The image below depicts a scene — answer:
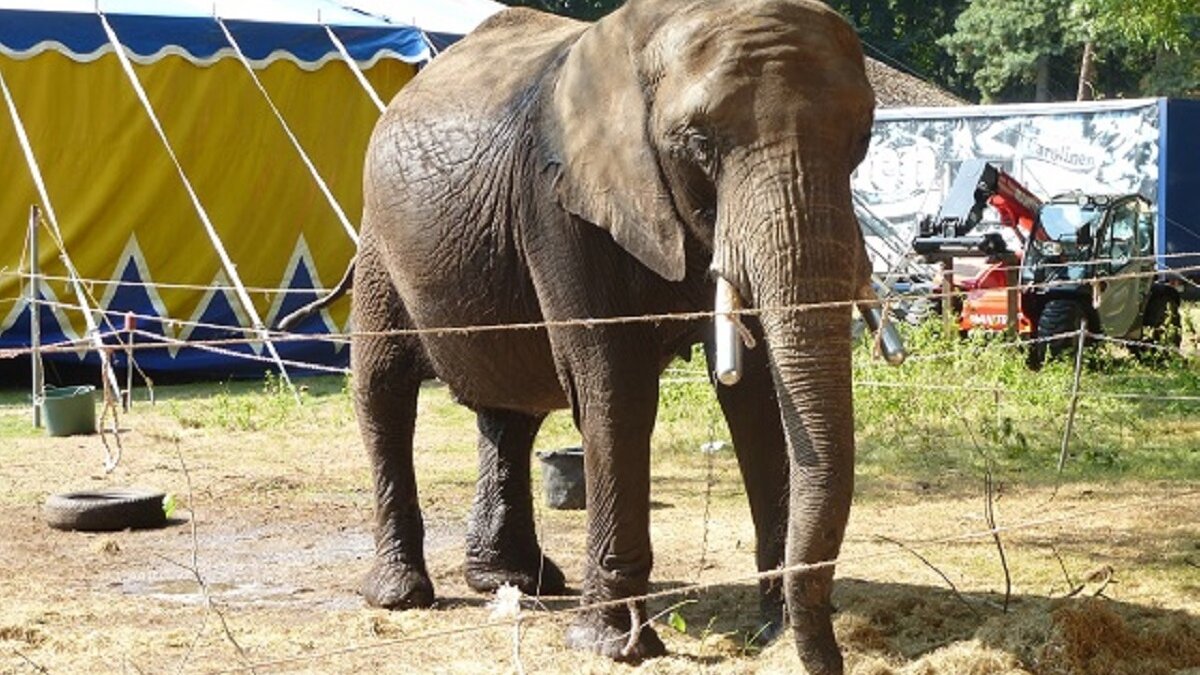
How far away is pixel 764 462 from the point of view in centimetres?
820

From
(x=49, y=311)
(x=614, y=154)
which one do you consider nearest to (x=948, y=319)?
(x=49, y=311)

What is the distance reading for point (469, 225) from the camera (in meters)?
8.58

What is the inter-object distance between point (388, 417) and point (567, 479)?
2.56 m

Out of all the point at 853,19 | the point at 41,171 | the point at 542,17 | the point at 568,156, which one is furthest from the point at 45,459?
the point at 853,19

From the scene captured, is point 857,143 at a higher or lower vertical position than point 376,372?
higher

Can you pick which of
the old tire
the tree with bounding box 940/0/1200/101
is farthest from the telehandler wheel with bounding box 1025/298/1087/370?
the tree with bounding box 940/0/1200/101

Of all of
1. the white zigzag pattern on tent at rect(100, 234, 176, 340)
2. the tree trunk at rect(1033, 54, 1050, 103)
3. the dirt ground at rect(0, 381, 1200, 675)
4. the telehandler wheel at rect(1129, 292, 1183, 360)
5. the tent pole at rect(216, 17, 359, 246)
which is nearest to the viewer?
the dirt ground at rect(0, 381, 1200, 675)

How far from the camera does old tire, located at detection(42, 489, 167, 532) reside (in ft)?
37.5

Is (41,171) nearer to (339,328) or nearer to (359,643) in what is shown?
(339,328)

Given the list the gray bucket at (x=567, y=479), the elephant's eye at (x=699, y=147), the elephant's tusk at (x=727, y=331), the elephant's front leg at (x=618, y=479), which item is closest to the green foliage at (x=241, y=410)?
the gray bucket at (x=567, y=479)

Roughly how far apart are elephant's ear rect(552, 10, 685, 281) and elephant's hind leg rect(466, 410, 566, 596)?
220 centimetres

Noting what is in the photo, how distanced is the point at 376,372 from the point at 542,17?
181cm

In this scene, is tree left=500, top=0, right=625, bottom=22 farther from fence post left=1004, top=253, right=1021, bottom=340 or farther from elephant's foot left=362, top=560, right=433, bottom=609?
elephant's foot left=362, top=560, right=433, bottom=609

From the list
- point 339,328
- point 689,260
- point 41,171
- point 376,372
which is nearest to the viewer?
point 689,260
